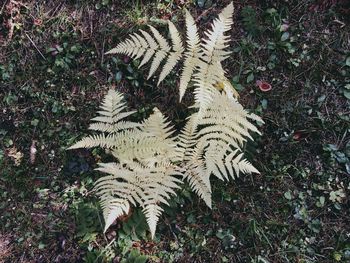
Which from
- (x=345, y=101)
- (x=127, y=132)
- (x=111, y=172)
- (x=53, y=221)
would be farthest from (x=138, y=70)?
(x=345, y=101)

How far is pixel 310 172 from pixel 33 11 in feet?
12.0

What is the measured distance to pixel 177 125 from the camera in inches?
178

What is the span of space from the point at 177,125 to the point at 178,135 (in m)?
0.37

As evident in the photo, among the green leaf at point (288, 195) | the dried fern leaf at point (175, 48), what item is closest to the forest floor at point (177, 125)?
the green leaf at point (288, 195)

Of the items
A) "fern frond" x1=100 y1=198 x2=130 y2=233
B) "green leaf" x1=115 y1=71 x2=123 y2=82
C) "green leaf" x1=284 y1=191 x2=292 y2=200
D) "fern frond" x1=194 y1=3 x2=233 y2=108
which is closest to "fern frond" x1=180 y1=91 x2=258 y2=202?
"fern frond" x1=194 y1=3 x2=233 y2=108

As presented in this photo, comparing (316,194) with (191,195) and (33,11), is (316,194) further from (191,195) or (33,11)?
(33,11)

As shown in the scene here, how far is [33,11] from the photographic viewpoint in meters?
4.90

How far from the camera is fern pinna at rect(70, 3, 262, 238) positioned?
13.1 feet

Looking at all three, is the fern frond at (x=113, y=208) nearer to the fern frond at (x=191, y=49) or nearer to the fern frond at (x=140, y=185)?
the fern frond at (x=140, y=185)

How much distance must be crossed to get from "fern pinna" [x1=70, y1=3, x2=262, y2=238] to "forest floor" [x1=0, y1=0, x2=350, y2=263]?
0.33 m

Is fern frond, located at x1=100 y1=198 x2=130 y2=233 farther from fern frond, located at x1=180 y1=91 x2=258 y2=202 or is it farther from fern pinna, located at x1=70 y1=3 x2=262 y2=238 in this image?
fern frond, located at x1=180 y1=91 x2=258 y2=202

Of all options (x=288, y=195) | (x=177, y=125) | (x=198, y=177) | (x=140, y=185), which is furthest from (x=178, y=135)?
(x=288, y=195)

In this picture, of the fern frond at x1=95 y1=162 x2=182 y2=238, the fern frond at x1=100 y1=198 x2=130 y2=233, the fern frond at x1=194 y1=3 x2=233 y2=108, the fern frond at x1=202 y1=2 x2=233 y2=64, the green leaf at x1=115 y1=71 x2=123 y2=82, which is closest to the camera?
the fern frond at x1=100 y1=198 x2=130 y2=233

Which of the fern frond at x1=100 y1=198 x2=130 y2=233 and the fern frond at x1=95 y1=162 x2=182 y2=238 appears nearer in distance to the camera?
the fern frond at x1=100 y1=198 x2=130 y2=233
